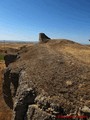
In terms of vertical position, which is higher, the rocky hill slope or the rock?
the rocky hill slope

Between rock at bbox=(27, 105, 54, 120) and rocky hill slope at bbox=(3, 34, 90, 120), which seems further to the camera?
rocky hill slope at bbox=(3, 34, 90, 120)

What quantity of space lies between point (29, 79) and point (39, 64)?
283cm

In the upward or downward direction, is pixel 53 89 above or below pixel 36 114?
above

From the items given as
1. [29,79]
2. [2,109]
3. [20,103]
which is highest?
[29,79]

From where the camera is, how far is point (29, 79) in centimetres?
1504

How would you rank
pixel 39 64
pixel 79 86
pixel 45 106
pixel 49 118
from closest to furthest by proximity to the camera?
1. pixel 49 118
2. pixel 45 106
3. pixel 79 86
4. pixel 39 64

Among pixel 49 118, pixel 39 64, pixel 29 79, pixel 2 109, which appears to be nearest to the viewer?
pixel 49 118

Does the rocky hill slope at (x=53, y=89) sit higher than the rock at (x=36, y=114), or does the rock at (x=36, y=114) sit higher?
the rocky hill slope at (x=53, y=89)

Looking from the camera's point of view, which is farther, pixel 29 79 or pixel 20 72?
pixel 20 72

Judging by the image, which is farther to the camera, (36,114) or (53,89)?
(53,89)

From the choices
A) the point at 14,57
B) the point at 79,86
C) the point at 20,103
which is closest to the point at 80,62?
the point at 79,86

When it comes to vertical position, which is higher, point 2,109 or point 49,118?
point 49,118

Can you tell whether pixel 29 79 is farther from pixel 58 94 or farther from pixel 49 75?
pixel 58 94

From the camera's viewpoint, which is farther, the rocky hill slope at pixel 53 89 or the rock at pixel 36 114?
the rocky hill slope at pixel 53 89
